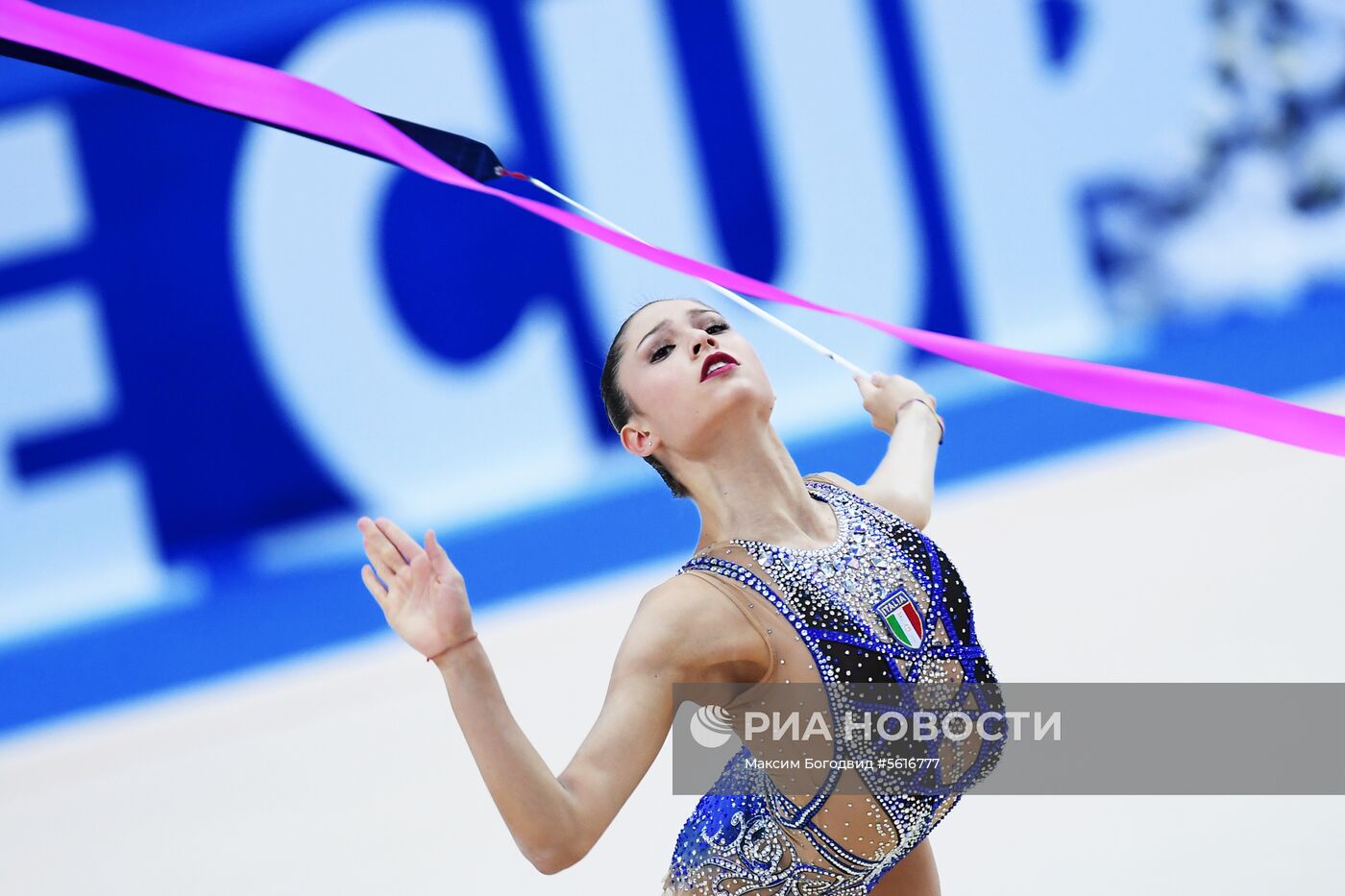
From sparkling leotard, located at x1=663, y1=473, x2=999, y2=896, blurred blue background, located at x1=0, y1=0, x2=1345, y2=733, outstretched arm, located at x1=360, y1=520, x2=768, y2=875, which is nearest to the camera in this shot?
outstretched arm, located at x1=360, y1=520, x2=768, y2=875

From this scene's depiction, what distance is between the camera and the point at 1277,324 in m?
5.50

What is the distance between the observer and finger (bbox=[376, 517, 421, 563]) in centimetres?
157

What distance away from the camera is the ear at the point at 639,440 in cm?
193

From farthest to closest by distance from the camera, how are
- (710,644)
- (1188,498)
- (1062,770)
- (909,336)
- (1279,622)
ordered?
(1188,498) → (1279,622) → (1062,770) → (909,336) → (710,644)

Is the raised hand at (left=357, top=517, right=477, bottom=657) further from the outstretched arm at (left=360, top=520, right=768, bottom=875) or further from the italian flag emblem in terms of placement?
the italian flag emblem

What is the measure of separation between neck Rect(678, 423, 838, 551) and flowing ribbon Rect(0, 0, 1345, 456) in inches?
8.1

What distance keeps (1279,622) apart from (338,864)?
2143 millimetres

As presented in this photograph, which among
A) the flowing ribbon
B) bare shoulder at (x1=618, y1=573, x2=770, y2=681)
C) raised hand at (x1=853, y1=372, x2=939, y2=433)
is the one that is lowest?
bare shoulder at (x1=618, y1=573, x2=770, y2=681)

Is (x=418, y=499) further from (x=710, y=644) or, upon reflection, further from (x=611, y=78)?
(x=710, y=644)

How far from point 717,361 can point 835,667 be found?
→ 399mm

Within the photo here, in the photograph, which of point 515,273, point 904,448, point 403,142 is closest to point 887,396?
point 904,448

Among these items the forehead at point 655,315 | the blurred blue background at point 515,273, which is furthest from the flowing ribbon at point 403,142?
the blurred blue background at point 515,273

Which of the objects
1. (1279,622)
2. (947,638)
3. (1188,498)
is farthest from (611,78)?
(947,638)

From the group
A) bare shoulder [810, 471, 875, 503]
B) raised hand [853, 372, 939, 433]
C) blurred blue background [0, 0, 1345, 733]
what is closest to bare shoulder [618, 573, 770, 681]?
bare shoulder [810, 471, 875, 503]
